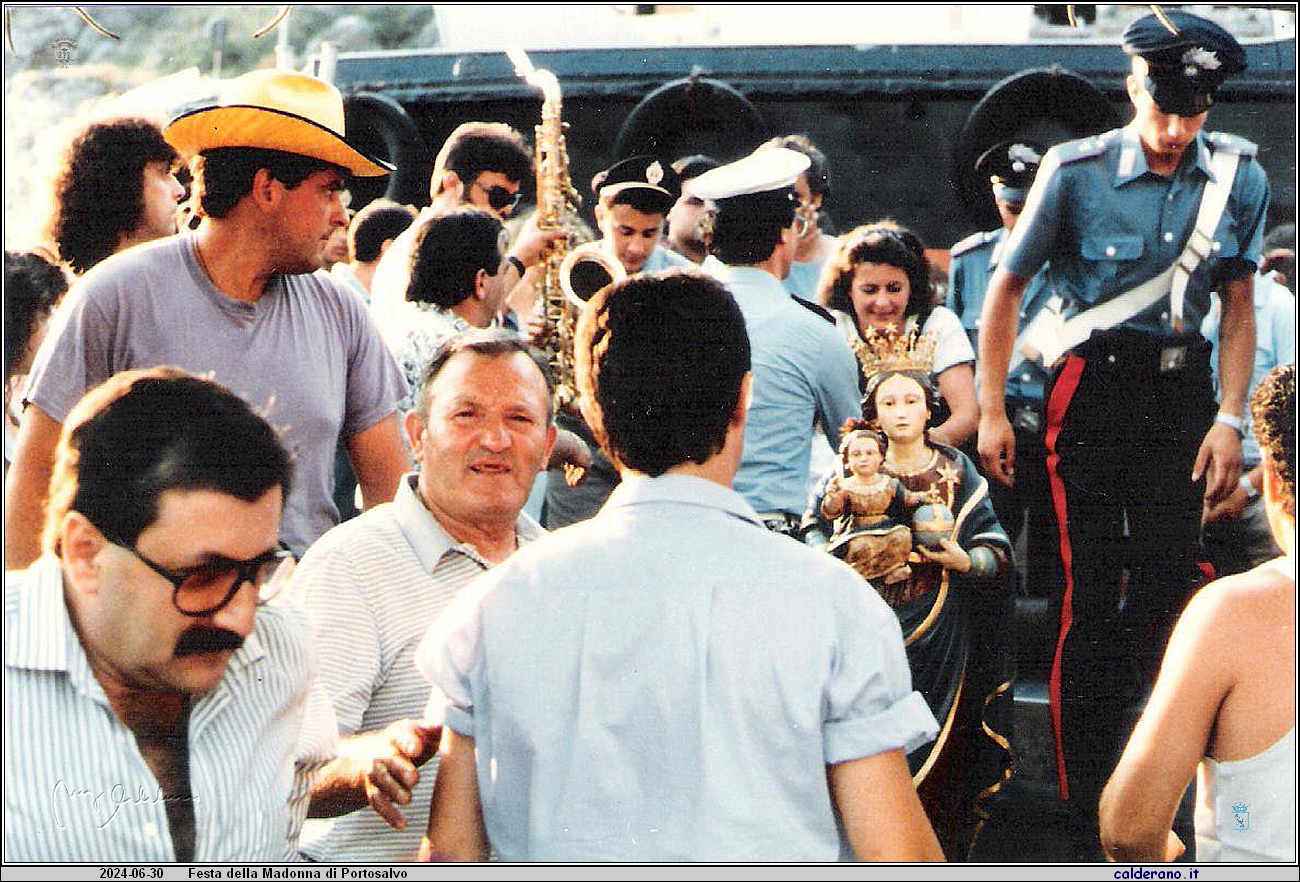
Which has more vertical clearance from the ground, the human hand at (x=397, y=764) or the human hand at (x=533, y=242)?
the human hand at (x=533, y=242)

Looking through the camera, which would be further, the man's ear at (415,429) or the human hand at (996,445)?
the human hand at (996,445)

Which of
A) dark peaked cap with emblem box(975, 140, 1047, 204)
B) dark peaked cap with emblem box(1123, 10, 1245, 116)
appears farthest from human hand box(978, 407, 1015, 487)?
dark peaked cap with emblem box(1123, 10, 1245, 116)

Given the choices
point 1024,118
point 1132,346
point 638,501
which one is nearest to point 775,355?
point 1132,346

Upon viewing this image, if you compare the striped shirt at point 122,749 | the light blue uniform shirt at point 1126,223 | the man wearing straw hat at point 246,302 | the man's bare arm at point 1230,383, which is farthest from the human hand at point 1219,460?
the striped shirt at point 122,749

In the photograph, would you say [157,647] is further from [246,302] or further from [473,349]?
[246,302]

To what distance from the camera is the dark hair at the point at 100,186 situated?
3.13 meters

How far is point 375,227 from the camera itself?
13.0 ft

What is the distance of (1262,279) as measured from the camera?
333cm

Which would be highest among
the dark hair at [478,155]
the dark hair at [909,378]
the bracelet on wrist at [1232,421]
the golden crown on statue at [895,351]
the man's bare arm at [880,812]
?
the dark hair at [478,155]

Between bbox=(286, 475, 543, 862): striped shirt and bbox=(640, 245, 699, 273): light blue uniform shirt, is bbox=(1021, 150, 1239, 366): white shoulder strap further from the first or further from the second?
bbox=(286, 475, 543, 862): striped shirt

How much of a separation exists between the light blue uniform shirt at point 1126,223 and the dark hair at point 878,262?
0.90 feet

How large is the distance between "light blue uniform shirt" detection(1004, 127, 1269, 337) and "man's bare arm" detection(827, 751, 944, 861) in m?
1.58

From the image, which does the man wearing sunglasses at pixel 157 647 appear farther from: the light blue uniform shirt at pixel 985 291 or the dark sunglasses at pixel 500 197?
the light blue uniform shirt at pixel 985 291

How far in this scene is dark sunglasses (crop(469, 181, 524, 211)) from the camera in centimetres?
365
